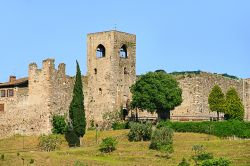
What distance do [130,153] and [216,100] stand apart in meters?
20.2

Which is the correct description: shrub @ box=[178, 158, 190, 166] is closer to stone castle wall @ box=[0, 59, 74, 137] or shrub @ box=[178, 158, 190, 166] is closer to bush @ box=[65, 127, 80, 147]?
bush @ box=[65, 127, 80, 147]

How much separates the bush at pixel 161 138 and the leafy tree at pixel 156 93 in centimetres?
868

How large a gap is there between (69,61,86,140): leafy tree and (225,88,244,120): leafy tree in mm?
16943

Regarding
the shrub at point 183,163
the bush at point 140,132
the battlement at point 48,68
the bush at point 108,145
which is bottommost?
the shrub at point 183,163

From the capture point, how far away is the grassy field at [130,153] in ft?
209

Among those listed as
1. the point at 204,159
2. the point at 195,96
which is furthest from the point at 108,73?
the point at 204,159

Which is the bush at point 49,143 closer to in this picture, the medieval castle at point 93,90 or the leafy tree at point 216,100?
the medieval castle at point 93,90

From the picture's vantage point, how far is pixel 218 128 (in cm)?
7556

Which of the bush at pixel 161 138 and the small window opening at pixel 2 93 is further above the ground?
the small window opening at pixel 2 93

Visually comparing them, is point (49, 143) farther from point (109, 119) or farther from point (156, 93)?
point (156, 93)

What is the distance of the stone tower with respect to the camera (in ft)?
271

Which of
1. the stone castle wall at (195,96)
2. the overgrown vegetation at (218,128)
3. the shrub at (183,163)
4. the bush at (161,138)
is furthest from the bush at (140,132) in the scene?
the stone castle wall at (195,96)

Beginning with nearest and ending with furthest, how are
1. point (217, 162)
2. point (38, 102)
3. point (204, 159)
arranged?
point (217, 162) < point (204, 159) < point (38, 102)

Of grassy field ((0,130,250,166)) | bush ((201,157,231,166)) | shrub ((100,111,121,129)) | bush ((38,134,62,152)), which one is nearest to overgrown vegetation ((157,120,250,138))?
grassy field ((0,130,250,166))
